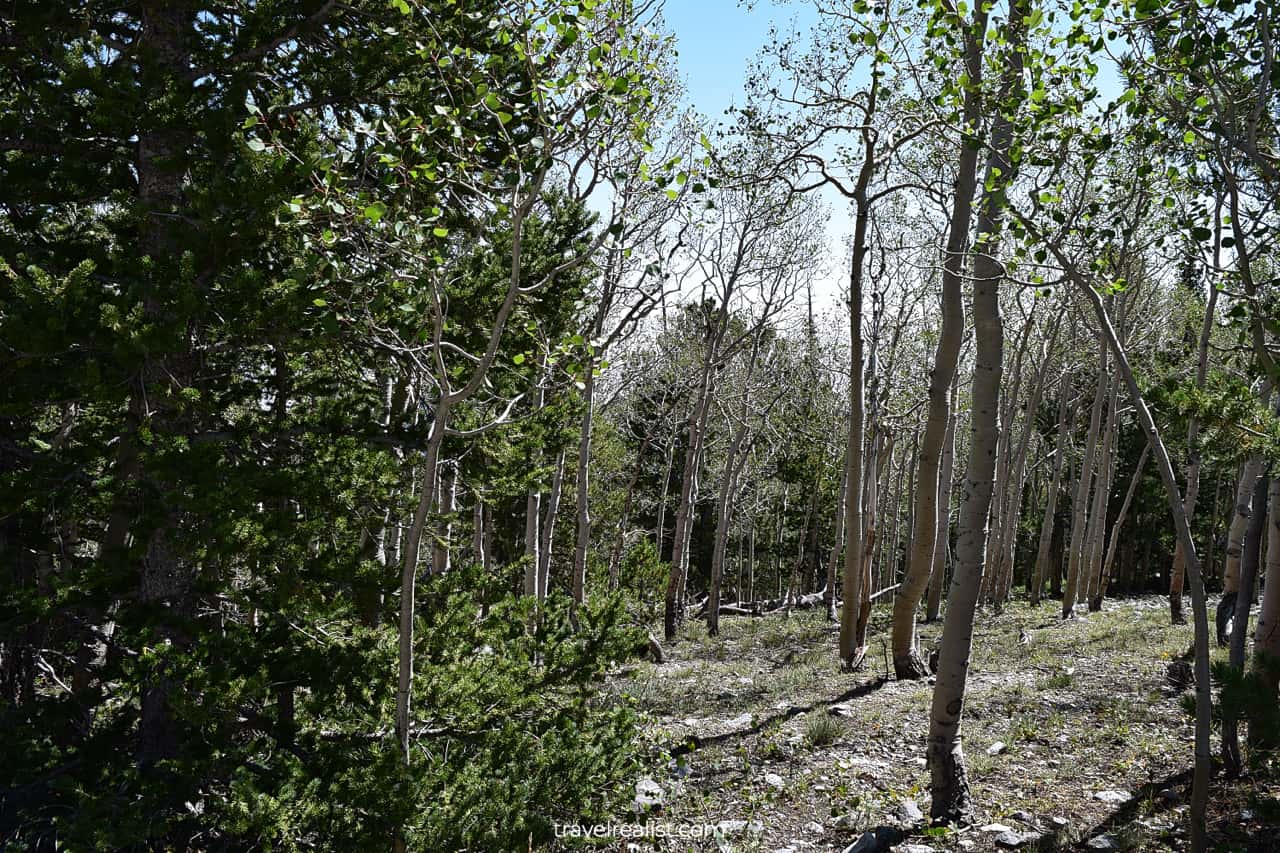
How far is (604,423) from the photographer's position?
18.6m

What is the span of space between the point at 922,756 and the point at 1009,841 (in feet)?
6.92

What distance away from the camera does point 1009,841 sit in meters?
4.85

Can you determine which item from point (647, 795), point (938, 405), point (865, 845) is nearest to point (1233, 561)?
point (938, 405)

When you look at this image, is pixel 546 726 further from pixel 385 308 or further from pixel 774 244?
pixel 774 244

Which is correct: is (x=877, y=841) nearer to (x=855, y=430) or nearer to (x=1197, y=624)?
(x=1197, y=624)

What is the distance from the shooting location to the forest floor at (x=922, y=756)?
504 cm

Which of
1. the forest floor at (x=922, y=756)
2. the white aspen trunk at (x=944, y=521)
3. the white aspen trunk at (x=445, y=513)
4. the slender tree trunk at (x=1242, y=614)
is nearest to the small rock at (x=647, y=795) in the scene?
the forest floor at (x=922, y=756)

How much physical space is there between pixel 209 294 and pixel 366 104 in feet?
7.21

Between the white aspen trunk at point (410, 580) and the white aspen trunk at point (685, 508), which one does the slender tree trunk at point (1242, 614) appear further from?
the white aspen trunk at point (685, 508)

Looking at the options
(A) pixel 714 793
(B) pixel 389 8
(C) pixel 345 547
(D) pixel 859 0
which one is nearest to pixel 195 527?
(C) pixel 345 547

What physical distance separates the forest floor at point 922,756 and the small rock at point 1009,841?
0.02 meters

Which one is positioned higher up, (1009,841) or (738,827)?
(1009,841)

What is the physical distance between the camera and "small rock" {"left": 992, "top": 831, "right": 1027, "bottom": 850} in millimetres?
4816

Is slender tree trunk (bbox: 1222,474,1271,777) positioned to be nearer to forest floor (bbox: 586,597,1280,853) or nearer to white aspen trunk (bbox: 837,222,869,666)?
forest floor (bbox: 586,597,1280,853)
